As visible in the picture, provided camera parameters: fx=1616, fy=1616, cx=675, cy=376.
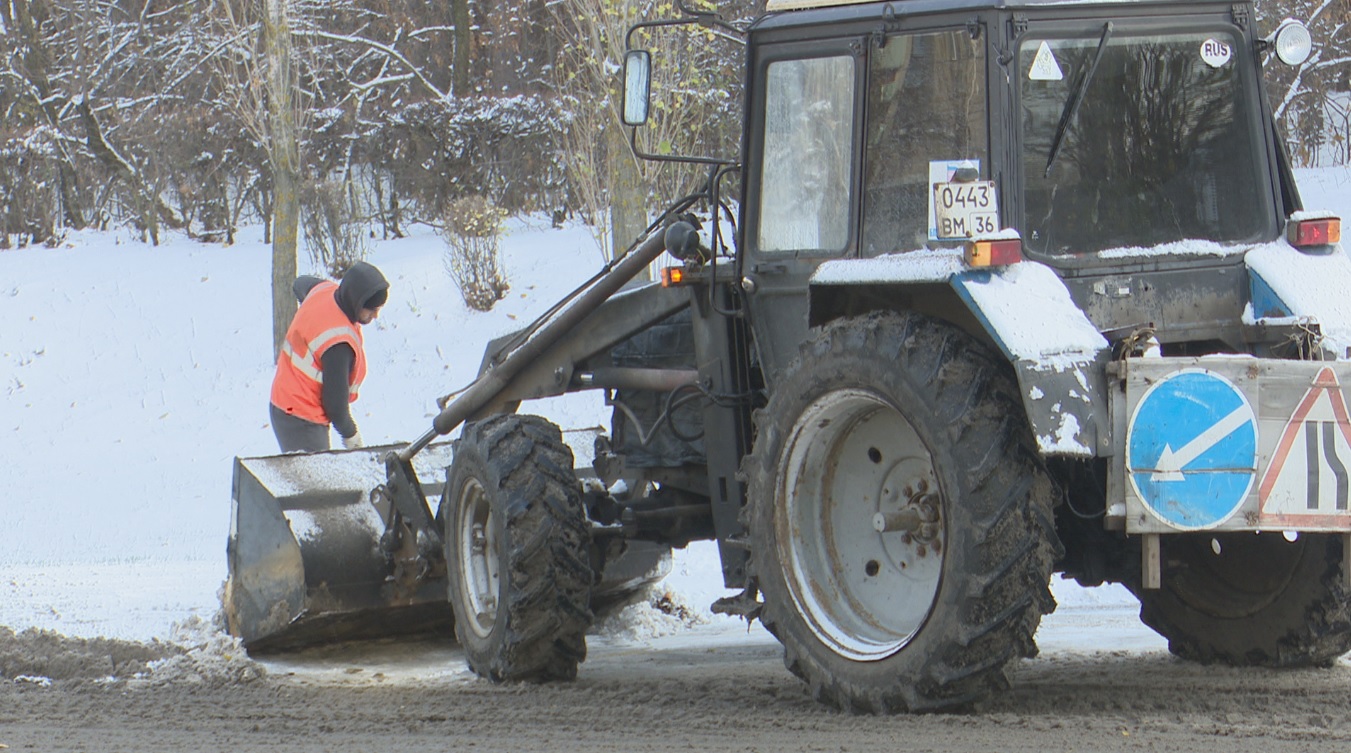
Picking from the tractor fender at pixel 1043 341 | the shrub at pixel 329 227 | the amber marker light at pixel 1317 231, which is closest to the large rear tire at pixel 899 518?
the tractor fender at pixel 1043 341

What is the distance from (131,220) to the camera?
2366cm

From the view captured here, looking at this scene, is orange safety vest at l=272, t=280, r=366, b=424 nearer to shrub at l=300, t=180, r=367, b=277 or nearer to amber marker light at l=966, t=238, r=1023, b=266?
amber marker light at l=966, t=238, r=1023, b=266

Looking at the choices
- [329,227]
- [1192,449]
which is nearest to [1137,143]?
[1192,449]

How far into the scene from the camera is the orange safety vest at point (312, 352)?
27.2 ft

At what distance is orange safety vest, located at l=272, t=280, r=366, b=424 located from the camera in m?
8.28

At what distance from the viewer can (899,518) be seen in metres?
5.19

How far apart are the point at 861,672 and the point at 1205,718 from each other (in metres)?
1.03

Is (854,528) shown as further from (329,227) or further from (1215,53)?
(329,227)

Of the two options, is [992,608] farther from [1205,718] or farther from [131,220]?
[131,220]

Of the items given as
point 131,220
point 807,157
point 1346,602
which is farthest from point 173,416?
point 1346,602

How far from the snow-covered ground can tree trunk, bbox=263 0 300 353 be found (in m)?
0.96

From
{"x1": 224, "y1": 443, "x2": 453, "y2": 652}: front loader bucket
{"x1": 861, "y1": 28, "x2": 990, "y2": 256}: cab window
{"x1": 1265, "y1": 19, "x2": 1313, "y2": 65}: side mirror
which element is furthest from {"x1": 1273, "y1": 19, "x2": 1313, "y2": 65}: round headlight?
{"x1": 224, "y1": 443, "x2": 453, "y2": 652}: front loader bucket

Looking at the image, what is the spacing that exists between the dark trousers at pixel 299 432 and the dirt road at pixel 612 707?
1613 millimetres

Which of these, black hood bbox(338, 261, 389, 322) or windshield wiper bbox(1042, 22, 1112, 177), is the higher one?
windshield wiper bbox(1042, 22, 1112, 177)
